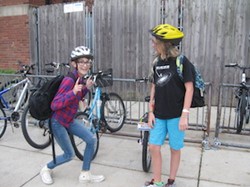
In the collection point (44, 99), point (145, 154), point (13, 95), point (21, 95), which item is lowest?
point (145, 154)

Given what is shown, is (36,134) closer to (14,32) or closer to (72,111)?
(72,111)

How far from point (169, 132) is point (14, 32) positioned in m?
7.72

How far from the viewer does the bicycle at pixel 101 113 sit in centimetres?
429

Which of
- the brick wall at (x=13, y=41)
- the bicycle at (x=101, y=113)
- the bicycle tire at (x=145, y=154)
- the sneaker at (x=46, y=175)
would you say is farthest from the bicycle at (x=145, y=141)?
the brick wall at (x=13, y=41)

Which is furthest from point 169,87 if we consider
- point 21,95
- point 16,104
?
point 16,104

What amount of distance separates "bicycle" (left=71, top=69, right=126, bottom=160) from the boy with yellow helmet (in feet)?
3.80

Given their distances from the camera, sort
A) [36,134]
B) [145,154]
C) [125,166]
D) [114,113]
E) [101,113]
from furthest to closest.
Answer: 1. [114,113]
2. [36,134]
3. [101,113]
4. [125,166]
5. [145,154]

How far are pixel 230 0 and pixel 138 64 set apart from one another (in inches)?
107

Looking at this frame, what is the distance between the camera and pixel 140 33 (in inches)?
300

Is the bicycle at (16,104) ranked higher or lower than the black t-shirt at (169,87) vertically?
lower

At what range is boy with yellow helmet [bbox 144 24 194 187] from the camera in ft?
9.48

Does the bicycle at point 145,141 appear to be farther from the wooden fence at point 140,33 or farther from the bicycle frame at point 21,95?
the wooden fence at point 140,33

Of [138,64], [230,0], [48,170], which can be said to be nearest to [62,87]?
[48,170]

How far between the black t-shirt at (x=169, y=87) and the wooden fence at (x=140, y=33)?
4431mm
